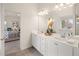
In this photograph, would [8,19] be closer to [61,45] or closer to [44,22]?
[44,22]

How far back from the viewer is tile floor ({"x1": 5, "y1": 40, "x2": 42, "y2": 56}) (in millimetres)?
1488

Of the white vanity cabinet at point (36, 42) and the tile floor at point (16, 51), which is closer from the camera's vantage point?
the tile floor at point (16, 51)

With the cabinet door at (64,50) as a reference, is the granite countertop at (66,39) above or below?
above

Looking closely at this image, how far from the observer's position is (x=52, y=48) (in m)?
1.58

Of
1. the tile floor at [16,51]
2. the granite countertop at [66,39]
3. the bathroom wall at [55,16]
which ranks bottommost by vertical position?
the tile floor at [16,51]

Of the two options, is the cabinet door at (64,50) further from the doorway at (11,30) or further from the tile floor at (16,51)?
the doorway at (11,30)

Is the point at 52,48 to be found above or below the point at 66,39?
below

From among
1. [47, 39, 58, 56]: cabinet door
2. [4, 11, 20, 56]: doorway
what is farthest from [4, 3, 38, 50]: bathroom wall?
[47, 39, 58, 56]: cabinet door

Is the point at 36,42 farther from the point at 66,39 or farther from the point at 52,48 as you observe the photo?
the point at 66,39

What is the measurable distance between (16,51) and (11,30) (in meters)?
0.32

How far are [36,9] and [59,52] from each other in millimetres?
700

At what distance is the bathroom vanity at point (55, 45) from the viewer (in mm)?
1470

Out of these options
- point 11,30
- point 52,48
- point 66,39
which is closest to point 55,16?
point 66,39

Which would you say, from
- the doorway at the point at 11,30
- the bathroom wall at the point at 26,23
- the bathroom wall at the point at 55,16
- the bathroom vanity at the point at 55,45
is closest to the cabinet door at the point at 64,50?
the bathroom vanity at the point at 55,45
